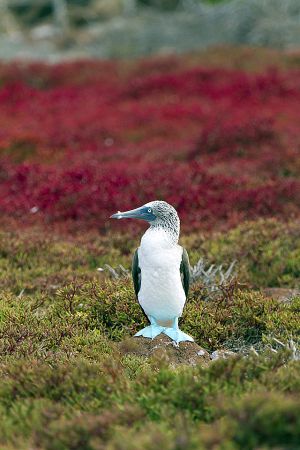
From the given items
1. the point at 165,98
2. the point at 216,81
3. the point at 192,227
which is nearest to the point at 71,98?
the point at 165,98

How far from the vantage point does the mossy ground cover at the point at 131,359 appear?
405cm

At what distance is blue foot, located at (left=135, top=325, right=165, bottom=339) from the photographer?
6.10m

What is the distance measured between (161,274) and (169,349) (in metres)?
0.64

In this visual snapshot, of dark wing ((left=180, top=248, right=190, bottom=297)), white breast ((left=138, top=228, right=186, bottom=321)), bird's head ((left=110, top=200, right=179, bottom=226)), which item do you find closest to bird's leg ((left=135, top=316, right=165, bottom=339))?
white breast ((left=138, top=228, right=186, bottom=321))

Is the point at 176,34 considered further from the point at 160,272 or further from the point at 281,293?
the point at 160,272

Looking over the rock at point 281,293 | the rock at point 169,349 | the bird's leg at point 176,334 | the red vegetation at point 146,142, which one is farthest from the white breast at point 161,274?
the red vegetation at point 146,142

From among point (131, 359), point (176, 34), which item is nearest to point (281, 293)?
point (131, 359)

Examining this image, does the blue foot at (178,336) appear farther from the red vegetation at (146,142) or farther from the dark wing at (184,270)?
the red vegetation at (146,142)

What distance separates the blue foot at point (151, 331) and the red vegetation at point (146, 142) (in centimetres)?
453

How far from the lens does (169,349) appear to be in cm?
599

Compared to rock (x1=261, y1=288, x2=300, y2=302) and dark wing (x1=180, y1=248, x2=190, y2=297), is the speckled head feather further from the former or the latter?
rock (x1=261, y1=288, x2=300, y2=302)

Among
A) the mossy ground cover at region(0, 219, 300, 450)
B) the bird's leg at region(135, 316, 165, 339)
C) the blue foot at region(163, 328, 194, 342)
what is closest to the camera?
the mossy ground cover at region(0, 219, 300, 450)

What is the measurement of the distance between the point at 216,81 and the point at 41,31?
19.1m

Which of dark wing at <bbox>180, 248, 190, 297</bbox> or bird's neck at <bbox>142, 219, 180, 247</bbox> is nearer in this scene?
bird's neck at <bbox>142, 219, 180, 247</bbox>
